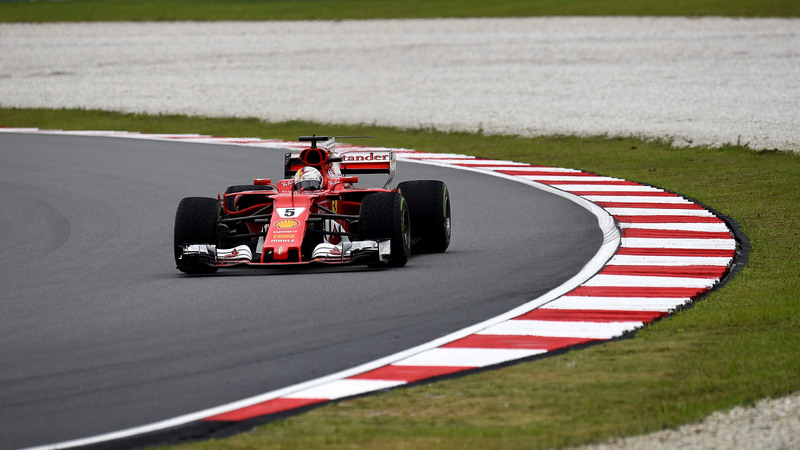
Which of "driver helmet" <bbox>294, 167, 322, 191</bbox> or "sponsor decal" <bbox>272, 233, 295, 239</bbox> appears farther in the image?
"driver helmet" <bbox>294, 167, 322, 191</bbox>

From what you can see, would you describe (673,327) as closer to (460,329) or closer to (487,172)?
(460,329)

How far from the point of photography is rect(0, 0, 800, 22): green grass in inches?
1855

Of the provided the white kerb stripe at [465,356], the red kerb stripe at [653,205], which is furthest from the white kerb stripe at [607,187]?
the white kerb stripe at [465,356]

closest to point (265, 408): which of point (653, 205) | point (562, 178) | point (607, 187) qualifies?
point (653, 205)

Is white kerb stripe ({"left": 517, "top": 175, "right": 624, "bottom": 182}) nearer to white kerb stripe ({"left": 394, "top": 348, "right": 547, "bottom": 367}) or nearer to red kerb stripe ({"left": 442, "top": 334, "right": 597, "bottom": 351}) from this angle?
red kerb stripe ({"left": 442, "top": 334, "right": 597, "bottom": 351})

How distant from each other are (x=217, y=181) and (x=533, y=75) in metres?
16.1

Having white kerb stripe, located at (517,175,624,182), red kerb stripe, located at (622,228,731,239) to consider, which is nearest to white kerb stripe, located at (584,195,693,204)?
white kerb stripe, located at (517,175,624,182)

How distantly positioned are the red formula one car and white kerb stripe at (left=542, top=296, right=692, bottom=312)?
5.80 feet

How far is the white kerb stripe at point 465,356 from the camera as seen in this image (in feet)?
23.1

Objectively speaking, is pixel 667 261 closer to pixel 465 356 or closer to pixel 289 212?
pixel 289 212

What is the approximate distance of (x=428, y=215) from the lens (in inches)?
431

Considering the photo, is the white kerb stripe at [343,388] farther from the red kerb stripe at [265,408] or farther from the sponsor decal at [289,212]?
the sponsor decal at [289,212]

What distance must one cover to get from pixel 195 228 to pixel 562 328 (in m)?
3.42

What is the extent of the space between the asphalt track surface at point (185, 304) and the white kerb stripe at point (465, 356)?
27 cm
